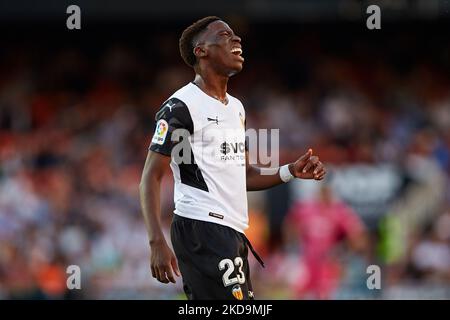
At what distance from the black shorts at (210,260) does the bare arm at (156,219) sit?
0.98ft

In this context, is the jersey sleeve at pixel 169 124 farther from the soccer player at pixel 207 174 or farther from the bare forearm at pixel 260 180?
the bare forearm at pixel 260 180

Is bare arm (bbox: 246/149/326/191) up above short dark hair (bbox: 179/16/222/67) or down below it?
below

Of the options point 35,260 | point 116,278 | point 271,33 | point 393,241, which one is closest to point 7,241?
point 35,260

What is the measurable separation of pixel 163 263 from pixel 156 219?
0.97 ft

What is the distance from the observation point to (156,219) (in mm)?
5430

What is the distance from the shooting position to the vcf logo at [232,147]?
5775 millimetres

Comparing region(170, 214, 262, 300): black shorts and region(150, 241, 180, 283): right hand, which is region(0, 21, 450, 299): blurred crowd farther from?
region(150, 241, 180, 283): right hand

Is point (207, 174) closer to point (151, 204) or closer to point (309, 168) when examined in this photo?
point (151, 204)

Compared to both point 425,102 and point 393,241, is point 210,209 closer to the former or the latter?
point 393,241

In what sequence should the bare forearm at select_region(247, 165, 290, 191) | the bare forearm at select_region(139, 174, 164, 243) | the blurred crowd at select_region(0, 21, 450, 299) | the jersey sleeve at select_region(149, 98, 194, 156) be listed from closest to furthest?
the bare forearm at select_region(139, 174, 164, 243), the jersey sleeve at select_region(149, 98, 194, 156), the bare forearm at select_region(247, 165, 290, 191), the blurred crowd at select_region(0, 21, 450, 299)

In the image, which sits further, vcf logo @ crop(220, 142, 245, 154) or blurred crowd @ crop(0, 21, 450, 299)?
blurred crowd @ crop(0, 21, 450, 299)

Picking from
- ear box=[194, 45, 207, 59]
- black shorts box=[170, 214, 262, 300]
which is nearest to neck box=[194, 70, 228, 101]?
ear box=[194, 45, 207, 59]

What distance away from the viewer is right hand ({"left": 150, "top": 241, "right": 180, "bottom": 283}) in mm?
5246

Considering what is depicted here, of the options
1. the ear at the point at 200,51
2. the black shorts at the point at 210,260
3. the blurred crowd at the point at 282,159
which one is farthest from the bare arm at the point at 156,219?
the blurred crowd at the point at 282,159
